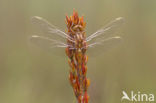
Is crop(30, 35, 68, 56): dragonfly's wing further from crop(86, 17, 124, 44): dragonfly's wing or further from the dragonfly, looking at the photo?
crop(86, 17, 124, 44): dragonfly's wing

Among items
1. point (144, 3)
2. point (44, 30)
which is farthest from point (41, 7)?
point (44, 30)

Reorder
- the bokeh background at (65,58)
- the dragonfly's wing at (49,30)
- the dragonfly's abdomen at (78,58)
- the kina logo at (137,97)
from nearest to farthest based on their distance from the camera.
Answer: the dragonfly's abdomen at (78,58) → the dragonfly's wing at (49,30) → the kina logo at (137,97) → the bokeh background at (65,58)

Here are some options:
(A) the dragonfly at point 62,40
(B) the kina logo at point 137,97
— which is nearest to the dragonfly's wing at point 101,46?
(A) the dragonfly at point 62,40

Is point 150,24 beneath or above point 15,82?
above

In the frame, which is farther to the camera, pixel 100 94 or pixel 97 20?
pixel 97 20

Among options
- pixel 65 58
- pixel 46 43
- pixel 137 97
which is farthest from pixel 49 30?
pixel 65 58

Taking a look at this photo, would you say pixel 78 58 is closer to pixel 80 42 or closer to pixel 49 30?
pixel 80 42

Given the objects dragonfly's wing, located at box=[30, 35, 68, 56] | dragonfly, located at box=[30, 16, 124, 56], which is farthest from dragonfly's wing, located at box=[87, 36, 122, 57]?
dragonfly's wing, located at box=[30, 35, 68, 56]

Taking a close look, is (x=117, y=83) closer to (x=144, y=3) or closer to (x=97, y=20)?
(x=97, y=20)

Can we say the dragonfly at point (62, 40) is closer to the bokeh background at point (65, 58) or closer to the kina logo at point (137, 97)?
the bokeh background at point (65, 58)
